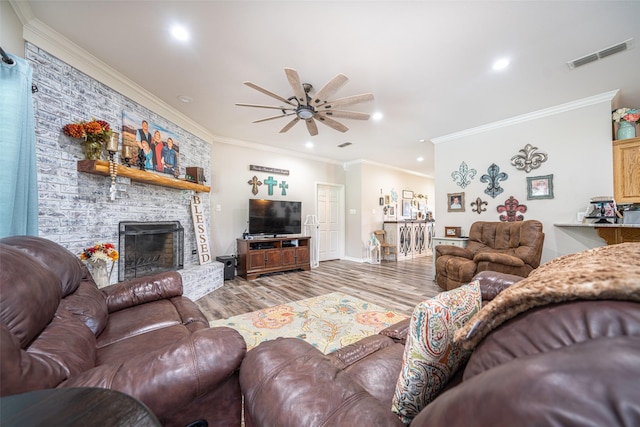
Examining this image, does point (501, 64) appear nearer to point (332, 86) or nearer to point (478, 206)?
point (332, 86)

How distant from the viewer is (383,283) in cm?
405

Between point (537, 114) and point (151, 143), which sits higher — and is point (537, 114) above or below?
above

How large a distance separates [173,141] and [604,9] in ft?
15.3

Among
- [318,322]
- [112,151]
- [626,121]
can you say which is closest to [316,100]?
[112,151]

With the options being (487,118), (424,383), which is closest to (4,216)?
(424,383)

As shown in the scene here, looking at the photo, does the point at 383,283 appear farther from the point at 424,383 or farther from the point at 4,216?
the point at 4,216

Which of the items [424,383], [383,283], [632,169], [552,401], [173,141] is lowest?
[383,283]

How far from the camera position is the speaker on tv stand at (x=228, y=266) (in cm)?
423

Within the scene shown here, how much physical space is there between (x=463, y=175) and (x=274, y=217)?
370 centimetres

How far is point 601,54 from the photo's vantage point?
228 cm

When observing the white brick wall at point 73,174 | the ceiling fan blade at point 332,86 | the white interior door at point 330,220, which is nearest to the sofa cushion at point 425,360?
the ceiling fan blade at point 332,86

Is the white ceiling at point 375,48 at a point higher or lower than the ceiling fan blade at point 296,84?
higher

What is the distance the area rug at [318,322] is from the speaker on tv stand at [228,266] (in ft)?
5.55

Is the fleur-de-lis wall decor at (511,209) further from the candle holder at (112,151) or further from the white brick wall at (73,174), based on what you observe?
the candle holder at (112,151)
